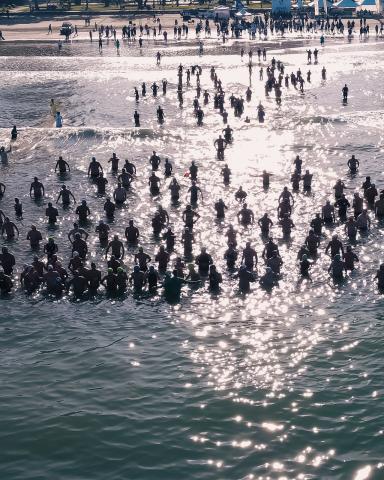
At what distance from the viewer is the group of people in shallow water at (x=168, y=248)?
91.7 feet

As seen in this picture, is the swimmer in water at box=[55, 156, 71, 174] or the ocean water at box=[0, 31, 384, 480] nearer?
the ocean water at box=[0, 31, 384, 480]

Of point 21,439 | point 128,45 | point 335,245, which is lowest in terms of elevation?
point 21,439

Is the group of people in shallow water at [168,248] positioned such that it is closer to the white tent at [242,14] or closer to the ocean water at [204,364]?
the ocean water at [204,364]

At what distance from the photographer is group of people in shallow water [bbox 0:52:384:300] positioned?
27.9 m

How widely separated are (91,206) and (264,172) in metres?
8.57

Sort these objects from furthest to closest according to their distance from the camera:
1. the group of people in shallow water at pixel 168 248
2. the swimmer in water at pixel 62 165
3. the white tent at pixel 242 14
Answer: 1. the white tent at pixel 242 14
2. the swimmer in water at pixel 62 165
3. the group of people in shallow water at pixel 168 248

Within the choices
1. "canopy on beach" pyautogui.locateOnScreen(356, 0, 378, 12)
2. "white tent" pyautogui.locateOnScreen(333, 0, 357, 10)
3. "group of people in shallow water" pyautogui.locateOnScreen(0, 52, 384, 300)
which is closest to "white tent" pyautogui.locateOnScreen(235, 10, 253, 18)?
"white tent" pyautogui.locateOnScreen(333, 0, 357, 10)

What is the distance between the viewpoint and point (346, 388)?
2222 centimetres

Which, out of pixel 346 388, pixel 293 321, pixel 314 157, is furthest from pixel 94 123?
pixel 346 388

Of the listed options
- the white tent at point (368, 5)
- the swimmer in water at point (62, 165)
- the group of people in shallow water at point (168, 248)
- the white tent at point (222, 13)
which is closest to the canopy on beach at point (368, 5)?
the white tent at point (368, 5)

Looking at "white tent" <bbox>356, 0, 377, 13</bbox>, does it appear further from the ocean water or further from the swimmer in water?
the swimmer in water

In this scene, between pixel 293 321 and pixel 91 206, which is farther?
pixel 91 206

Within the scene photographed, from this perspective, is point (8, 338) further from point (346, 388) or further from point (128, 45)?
point (128, 45)

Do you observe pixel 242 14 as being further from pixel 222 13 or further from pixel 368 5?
pixel 368 5
